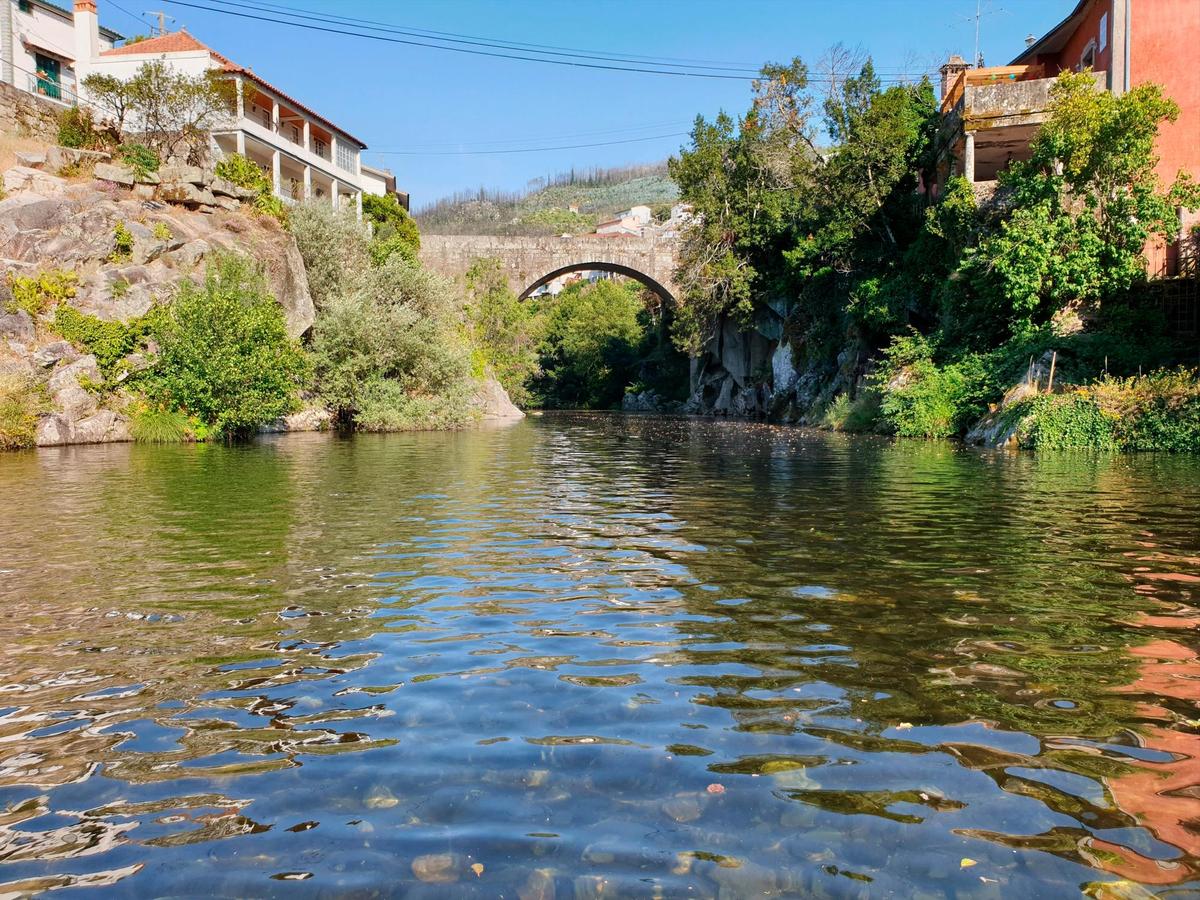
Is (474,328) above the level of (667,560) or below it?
above

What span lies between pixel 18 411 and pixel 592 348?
51.6m

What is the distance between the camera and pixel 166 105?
34.6 m

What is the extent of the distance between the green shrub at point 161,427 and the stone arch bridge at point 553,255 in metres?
30.8

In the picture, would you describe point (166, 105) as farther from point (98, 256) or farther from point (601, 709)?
point (601, 709)

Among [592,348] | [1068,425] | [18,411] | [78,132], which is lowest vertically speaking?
[1068,425]

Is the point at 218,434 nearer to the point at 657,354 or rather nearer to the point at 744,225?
the point at 744,225

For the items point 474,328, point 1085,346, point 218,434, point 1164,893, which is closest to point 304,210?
point 218,434

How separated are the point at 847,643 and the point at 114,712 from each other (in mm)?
3860

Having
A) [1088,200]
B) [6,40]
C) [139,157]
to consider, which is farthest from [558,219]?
[1088,200]

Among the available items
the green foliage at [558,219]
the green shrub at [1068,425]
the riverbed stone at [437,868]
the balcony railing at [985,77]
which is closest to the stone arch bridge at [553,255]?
the balcony railing at [985,77]

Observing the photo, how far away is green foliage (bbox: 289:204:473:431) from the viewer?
30438 millimetres

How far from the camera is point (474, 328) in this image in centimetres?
5278

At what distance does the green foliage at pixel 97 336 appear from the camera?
24.8 meters

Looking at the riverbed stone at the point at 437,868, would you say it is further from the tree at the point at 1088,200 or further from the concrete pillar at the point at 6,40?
the concrete pillar at the point at 6,40
